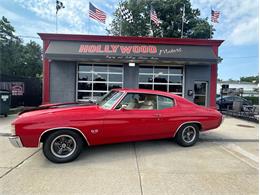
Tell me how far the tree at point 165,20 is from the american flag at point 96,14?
13459mm

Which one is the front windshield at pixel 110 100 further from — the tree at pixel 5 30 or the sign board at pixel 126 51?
the tree at pixel 5 30

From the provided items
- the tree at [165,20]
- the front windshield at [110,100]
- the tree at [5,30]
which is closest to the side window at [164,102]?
the front windshield at [110,100]

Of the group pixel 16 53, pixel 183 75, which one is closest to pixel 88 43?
pixel 183 75

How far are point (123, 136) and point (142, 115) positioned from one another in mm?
716

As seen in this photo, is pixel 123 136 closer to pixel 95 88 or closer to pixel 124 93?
pixel 124 93

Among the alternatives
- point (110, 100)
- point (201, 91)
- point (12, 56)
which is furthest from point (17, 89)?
point (12, 56)

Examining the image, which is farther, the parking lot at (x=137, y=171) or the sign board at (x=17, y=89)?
the sign board at (x=17, y=89)

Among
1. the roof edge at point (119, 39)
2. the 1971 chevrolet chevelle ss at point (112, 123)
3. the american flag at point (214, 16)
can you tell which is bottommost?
the 1971 chevrolet chevelle ss at point (112, 123)

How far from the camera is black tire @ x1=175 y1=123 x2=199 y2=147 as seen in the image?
5664 mm

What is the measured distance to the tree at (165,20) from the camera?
25.5 metres

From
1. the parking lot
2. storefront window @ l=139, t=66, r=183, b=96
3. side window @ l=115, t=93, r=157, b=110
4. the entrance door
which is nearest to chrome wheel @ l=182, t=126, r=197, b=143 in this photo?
the parking lot

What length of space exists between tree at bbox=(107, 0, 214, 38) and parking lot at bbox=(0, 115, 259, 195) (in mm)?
22649

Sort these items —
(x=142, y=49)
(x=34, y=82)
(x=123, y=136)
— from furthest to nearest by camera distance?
(x=34, y=82) < (x=142, y=49) < (x=123, y=136)

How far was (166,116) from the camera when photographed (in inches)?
211
